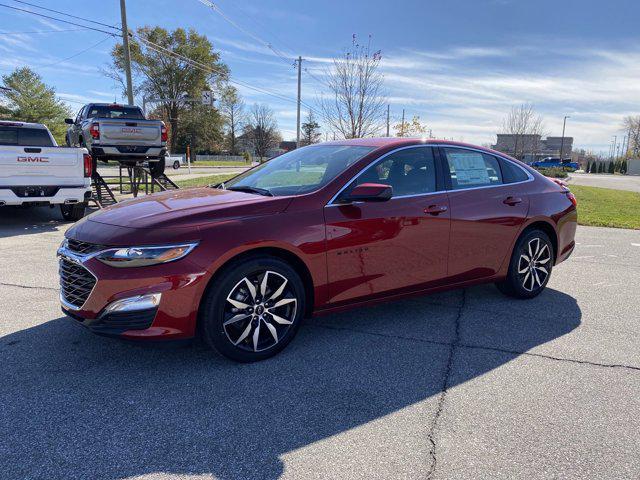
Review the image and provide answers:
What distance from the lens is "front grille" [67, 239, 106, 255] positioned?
3162mm

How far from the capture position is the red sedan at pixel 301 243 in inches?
121

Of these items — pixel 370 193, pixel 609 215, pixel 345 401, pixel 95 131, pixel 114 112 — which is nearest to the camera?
pixel 345 401

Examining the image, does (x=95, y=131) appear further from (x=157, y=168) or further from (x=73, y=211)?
(x=73, y=211)

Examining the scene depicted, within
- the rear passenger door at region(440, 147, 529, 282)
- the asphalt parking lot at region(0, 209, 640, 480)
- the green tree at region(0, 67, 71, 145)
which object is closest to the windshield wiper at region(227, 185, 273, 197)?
the asphalt parking lot at region(0, 209, 640, 480)

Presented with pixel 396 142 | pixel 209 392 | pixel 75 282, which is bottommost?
pixel 209 392

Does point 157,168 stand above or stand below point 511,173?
below

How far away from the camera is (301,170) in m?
4.32

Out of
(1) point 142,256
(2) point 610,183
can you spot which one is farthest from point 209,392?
(2) point 610,183

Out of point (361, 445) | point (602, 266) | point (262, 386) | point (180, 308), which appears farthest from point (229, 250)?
point (602, 266)

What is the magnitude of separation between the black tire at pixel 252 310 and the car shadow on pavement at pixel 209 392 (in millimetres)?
152

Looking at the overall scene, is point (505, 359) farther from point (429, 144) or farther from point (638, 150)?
point (638, 150)

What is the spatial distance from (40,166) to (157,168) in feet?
15.3

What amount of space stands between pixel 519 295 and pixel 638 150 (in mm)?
104078

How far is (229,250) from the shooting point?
3195mm
